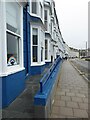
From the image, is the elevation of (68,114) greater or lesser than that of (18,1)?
lesser

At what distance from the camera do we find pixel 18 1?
16.3 ft

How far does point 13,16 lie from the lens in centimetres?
495

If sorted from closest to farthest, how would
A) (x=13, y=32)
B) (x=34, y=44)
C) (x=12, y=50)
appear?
(x=13, y=32) < (x=12, y=50) < (x=34, y=44)

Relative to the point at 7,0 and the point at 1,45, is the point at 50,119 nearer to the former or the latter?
the point at 1,45

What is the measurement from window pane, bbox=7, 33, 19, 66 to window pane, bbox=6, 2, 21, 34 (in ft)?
0.96

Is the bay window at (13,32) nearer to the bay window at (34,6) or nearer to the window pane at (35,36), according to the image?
the window pane at (35,36)

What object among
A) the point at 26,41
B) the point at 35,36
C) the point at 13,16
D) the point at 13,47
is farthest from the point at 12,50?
the point at 35,36

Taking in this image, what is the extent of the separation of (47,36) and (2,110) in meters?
11.4

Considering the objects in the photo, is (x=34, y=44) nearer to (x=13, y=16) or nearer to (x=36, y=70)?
(x=36, y=70)

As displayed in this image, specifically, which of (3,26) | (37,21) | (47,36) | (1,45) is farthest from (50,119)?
(47,36)

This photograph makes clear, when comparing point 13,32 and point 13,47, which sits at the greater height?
point 13,32

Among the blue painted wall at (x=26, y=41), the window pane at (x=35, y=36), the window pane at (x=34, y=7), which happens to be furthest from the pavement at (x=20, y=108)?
the window pane at (x=34, y=7)

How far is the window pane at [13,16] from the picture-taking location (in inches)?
177

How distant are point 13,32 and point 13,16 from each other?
0.63 meters
